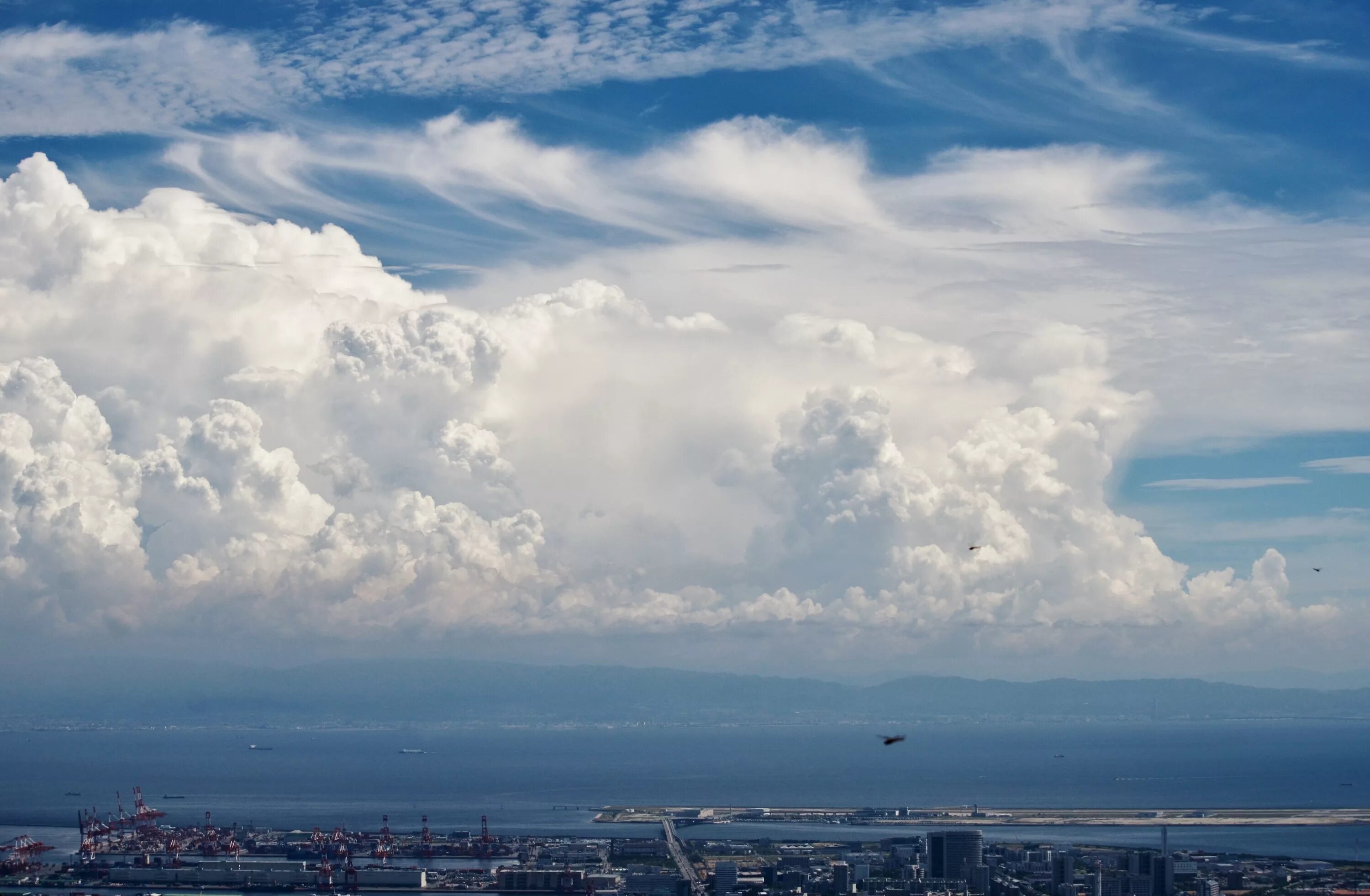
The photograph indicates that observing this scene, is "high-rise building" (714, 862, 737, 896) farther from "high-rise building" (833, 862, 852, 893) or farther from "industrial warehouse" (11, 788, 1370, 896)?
"high-rise building" (833, 862, 852, 893)

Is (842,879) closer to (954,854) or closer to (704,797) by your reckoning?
(954,854)

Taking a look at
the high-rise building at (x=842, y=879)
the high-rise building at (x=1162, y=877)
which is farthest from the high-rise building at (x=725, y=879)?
the high-rise building at (x=1162, y=877)

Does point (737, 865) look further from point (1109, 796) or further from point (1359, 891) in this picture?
point (1109, 796)

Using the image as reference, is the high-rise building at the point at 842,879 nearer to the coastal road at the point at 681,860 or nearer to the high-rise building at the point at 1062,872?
the coastal road at the point at 681,860

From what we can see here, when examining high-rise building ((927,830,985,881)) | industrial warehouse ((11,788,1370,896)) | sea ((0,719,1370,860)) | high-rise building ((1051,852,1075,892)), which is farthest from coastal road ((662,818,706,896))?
high-rise building ((1051,852,1075,892))

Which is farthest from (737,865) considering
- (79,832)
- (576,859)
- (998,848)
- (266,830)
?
(79,832)

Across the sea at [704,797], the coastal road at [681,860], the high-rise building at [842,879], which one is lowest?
the sea at [704,797]
